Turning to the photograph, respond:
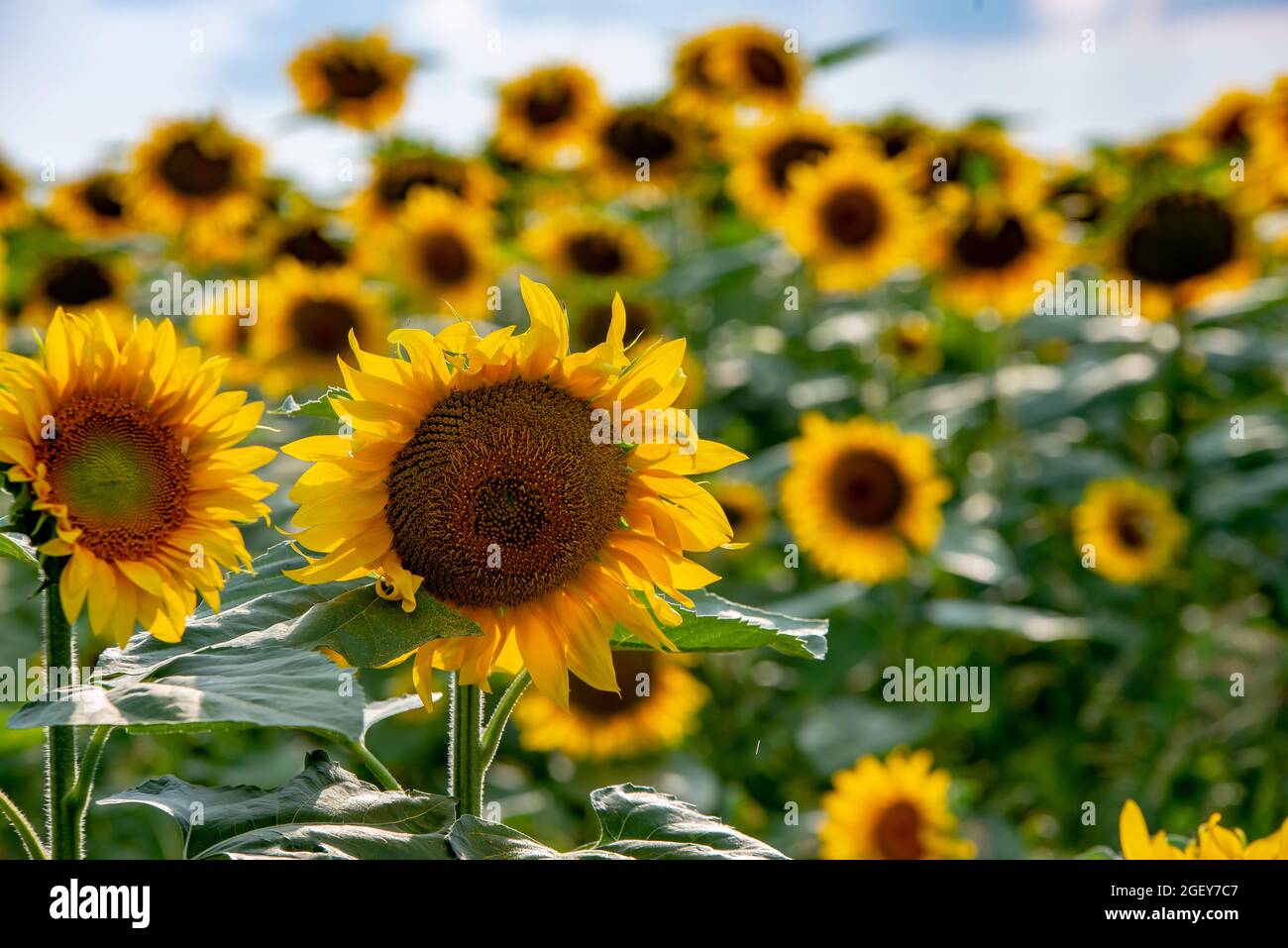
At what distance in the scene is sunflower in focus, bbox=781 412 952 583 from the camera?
2.48 m

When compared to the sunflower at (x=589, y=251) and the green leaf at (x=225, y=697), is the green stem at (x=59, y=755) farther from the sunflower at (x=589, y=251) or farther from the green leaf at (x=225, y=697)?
the sunflower at (x=589, y=251)

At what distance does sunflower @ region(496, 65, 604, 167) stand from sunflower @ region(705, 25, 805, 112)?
0.35 metres

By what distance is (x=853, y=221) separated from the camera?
9.76 feet

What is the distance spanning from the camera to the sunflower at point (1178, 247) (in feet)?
8.75

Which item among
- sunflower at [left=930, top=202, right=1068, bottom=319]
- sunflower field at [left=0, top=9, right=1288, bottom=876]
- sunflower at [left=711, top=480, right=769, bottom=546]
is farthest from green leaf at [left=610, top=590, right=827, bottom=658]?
sunflower at [left=930, top=202, right=1068, bottom=319]

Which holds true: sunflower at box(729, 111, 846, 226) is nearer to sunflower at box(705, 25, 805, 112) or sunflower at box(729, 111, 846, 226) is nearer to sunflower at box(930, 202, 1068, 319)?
sunflower at box(705, 25, 805, 112)

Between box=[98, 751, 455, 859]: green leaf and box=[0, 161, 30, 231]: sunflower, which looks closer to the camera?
box=[98, 751, 455, 859]: green leaf

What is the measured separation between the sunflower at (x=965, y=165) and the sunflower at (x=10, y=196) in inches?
96.0

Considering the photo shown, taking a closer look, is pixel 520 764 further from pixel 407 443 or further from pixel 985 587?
pixel 407 443

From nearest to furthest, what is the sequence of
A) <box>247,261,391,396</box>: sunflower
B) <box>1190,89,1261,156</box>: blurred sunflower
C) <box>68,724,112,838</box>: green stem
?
<box>68,724,112,838</box>: green stem → <box>247,261,391,396</box>: sunflower → <box>1190,89,1261,156</box>: blurred sunflower

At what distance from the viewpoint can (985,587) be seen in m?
2.73
